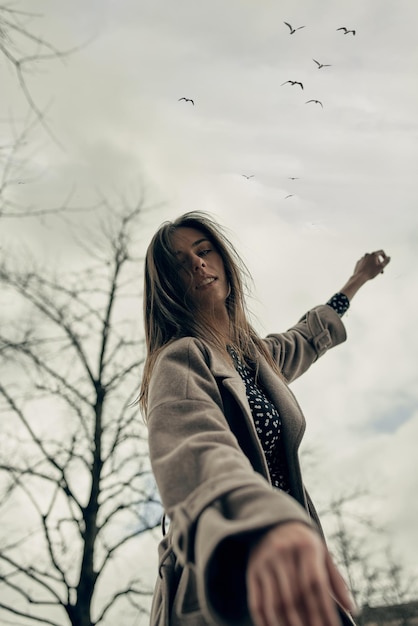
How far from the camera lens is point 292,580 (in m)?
0.82

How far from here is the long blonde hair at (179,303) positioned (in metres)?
1.96

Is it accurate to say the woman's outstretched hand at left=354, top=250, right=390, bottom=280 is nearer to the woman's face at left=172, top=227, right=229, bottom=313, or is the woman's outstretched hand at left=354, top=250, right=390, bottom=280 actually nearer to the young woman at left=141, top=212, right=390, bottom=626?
the young woman at left=141, top=212, right=390, bottom=626

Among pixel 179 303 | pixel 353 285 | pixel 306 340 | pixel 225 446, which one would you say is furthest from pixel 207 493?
pixel 353 285

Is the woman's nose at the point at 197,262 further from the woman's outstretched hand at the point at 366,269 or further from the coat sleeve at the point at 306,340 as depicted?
the woman's outstretched hand at the point at 366,269

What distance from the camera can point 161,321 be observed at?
2.00 metres

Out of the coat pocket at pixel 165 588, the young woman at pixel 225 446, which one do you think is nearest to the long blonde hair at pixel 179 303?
the young woman at pixel 225 446

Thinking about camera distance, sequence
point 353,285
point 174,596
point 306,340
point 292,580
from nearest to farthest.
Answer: point 292,580
point 174,596
point 306,340
point 353,285

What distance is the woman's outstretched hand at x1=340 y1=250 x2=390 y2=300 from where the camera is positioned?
3.13m

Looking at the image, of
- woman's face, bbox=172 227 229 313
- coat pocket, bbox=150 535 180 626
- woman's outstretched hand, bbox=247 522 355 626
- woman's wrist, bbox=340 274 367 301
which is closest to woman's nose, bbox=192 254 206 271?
woman's face, bbox=172 227 229 313

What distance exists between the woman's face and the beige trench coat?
0.33 metres

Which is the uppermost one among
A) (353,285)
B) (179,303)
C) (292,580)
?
(353,285)

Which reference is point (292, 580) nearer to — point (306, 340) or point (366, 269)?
point (306, 340)

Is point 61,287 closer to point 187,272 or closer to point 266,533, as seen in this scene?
point 187,272

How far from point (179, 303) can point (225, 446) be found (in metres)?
0.92
